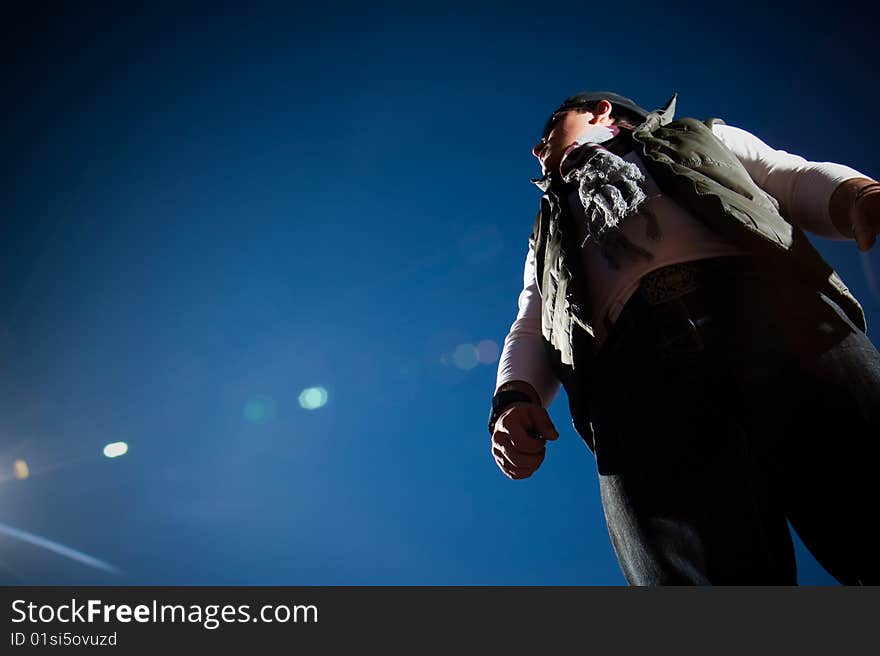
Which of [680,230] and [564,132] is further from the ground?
[564,132]

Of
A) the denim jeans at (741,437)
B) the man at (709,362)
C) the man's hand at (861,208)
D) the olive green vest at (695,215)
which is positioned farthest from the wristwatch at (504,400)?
the man's hand at (861,208)

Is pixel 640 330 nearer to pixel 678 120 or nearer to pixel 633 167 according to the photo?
pixel 633 167

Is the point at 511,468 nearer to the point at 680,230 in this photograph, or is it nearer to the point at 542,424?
the point at 542,424

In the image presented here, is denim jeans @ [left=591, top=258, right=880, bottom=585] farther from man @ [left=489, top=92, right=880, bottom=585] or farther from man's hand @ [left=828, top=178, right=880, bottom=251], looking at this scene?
man's hand @ [left=828, top=178, right=880, bottom=251]

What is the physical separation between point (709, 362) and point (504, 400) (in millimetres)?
510

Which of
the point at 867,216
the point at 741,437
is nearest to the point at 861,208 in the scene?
the point at 867,216

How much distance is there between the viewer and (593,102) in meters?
1.82

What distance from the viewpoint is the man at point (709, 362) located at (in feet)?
2.59

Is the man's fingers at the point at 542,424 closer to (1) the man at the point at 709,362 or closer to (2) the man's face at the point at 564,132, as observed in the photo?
(1) the man at the point at 709,362

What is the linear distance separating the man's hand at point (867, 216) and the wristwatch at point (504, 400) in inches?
31.3
